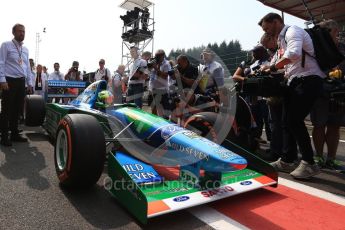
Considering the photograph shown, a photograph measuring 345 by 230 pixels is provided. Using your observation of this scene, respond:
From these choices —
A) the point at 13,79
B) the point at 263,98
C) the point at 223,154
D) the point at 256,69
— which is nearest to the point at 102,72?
the point at 13,79

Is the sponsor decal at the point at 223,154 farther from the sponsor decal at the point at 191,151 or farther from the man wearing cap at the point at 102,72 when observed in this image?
the man wearing cap at the point at 102,72

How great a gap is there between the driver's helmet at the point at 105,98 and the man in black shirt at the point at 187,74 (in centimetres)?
155

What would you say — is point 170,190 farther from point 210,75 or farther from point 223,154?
point 210,75

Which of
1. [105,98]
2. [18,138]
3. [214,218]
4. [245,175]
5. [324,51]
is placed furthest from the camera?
[18,138]

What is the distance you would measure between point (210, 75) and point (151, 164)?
2959mm

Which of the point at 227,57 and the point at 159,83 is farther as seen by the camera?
the point at 227,57

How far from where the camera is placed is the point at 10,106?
4855 mm

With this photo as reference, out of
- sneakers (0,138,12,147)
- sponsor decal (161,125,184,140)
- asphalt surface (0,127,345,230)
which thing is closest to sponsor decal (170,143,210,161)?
sponsor decal (161,125,184,140)

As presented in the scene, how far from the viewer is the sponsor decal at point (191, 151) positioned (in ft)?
8.60

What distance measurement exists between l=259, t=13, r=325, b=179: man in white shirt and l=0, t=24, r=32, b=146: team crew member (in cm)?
368

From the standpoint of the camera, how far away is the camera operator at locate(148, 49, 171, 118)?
548 centimetres

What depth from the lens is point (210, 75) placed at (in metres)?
5.70

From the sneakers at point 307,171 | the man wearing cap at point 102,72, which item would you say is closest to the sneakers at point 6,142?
the sneakers at point 307,171

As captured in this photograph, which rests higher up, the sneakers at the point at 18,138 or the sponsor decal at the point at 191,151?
the sponsor decal at the point at 191,151
